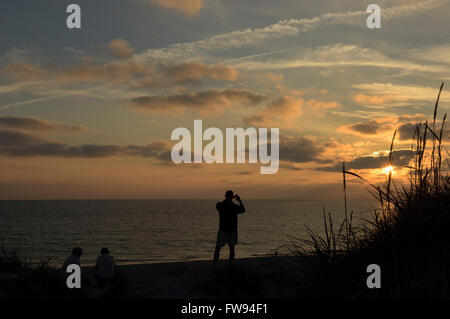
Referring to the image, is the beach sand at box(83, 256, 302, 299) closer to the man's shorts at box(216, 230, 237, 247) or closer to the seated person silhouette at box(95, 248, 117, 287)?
the seated person silhouette at box(95, 248, 117, 287)

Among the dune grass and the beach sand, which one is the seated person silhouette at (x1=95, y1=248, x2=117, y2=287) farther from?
the dune grass

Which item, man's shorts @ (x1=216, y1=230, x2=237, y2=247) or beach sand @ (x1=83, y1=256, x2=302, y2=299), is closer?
beach sand @ (x1=83, y1=256, x2=302, y2=299)

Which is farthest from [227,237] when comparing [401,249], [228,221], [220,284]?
[401,249]

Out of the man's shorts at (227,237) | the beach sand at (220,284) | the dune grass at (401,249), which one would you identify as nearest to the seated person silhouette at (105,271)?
the beach sand at (220,284)

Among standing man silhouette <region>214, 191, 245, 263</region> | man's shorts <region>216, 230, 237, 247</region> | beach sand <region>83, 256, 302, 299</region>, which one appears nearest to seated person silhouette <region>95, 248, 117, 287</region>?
beach sand <region>83, 256, 302, 299</region>

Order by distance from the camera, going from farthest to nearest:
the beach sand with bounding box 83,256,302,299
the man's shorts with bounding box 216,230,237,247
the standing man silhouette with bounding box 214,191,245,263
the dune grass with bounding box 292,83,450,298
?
1. the man's shorts with bounding box 216,230,237,247
2. the standing man silhouette with bounding box 214,191,245,263
3. the beach sand with bounding box 83,256,302,299
4. the dune grass with bounding box 292,83,450,298

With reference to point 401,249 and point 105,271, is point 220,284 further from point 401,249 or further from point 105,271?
point 401,249

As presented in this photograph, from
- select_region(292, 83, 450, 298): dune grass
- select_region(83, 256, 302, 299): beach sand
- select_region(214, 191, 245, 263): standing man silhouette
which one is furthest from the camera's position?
select_region(214, 191, 245, 263): standing man silhouette

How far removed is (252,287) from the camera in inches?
396

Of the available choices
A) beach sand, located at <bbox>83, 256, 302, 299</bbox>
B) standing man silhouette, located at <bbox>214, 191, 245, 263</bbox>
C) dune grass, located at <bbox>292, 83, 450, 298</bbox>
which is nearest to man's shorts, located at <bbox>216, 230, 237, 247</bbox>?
standing man silhouette, located at <bbox>214, 191, 245, 263</bbox>

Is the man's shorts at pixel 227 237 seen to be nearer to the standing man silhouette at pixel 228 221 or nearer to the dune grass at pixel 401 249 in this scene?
the standing man silhouette at pixel 228 221

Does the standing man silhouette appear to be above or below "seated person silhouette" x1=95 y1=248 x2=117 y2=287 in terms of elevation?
above

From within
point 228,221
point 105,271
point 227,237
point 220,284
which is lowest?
point 220,284
